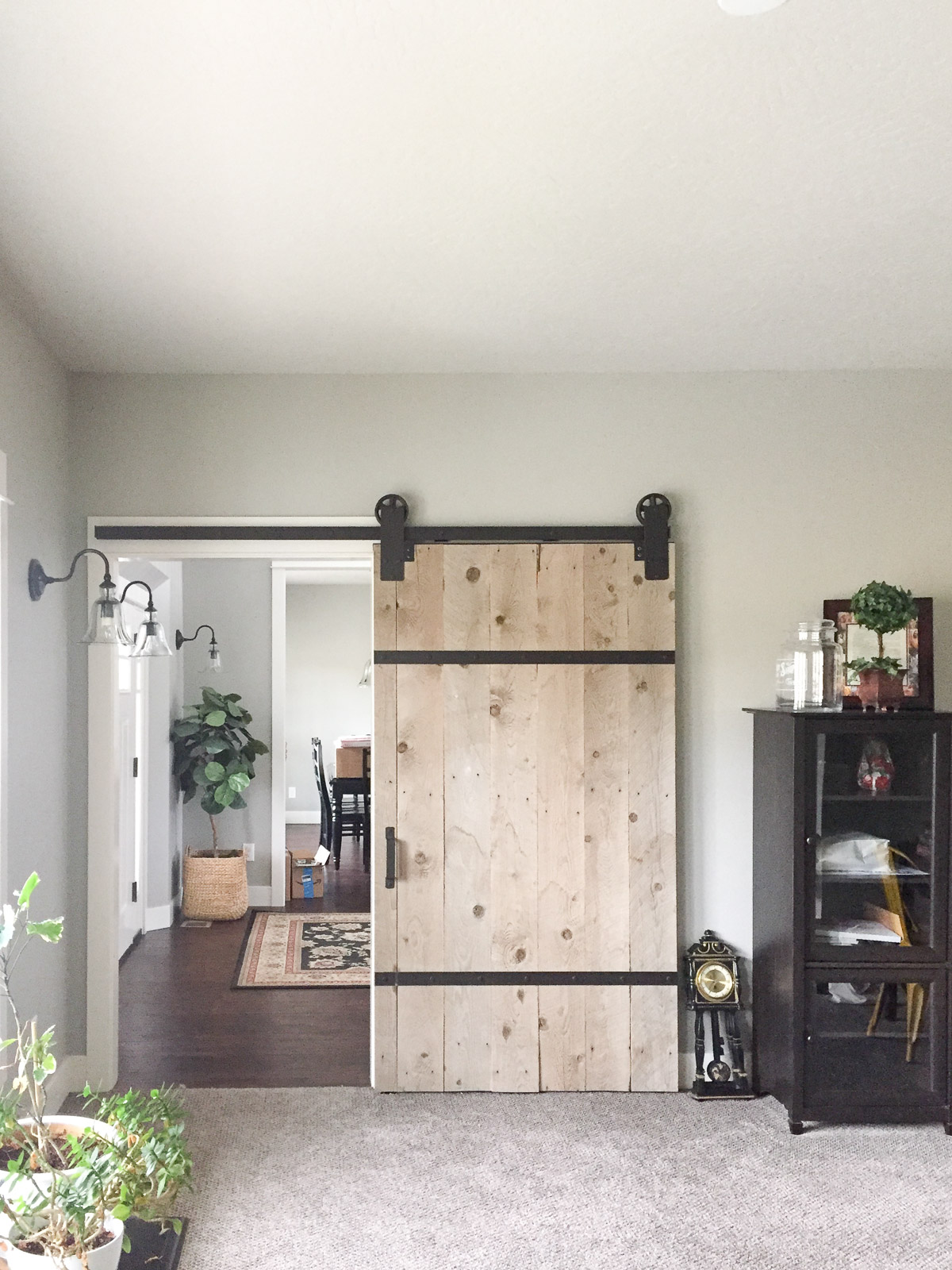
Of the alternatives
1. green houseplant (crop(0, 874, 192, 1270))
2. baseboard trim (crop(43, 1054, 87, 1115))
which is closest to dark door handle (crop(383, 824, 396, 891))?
baseboard trim (crop(43, 1054, 87, 1115))

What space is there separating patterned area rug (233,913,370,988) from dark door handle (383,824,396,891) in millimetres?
1433

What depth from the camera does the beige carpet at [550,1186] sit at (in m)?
2.67

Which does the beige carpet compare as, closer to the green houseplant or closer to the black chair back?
the green houseplant

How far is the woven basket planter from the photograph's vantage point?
6.22m

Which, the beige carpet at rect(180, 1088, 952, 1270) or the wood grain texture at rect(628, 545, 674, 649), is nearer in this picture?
the beige carpet at rect(180, 1088, 952, 1270)

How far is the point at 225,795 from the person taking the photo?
6238 mm

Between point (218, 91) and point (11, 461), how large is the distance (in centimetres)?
151

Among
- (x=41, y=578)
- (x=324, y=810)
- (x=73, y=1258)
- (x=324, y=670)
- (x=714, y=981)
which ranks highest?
(x=41, y=578)

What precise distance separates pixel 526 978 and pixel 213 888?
10.1ft

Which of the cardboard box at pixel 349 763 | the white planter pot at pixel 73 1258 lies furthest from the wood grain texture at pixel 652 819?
the cardboard box at pixel 349 763

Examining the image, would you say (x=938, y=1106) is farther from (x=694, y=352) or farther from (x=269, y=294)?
(x=269, y=294)

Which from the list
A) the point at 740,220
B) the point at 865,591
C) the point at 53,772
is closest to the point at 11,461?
the point at 53,772

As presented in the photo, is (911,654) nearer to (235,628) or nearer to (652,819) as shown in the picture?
(652,819)

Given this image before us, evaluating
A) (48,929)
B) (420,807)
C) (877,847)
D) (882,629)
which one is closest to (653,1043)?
(877,847)
